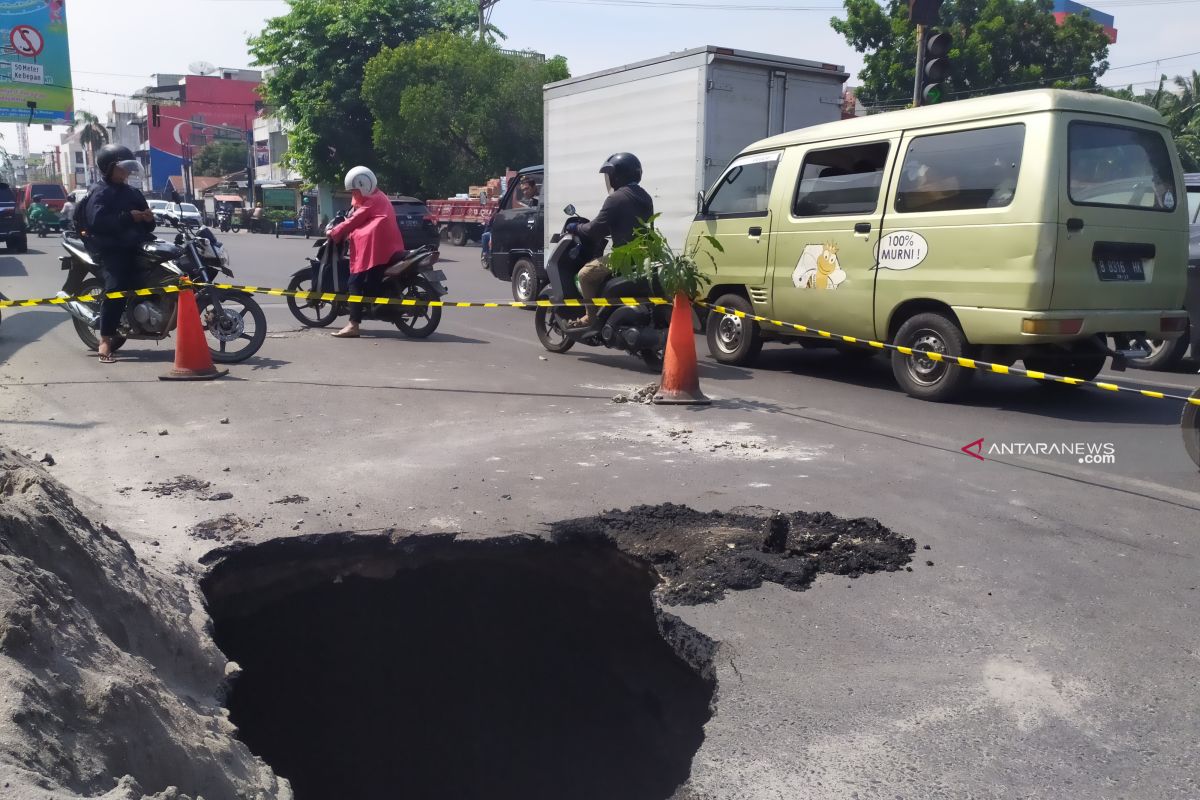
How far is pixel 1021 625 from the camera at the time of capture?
3869 mm

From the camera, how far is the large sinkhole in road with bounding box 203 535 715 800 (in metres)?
3.20

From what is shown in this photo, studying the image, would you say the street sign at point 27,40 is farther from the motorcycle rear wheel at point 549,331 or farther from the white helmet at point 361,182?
the motorcycle rear wheel at point 549,331

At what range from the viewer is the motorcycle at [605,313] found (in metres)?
9.10

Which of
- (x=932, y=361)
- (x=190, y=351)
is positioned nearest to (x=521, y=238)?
(x=190, y=351)

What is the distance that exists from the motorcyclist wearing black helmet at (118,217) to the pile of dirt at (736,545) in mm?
5942

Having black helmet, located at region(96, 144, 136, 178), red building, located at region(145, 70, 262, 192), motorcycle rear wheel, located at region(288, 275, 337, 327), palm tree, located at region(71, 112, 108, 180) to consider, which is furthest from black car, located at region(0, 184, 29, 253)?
→ palm tree, located at region(71, 112, 108, 180)

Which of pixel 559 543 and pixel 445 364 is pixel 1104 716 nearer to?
pixel 559 543

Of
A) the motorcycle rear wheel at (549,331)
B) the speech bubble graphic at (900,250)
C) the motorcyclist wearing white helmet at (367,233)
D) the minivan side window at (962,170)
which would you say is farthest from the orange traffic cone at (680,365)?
the motorcyclist wearing white helmet at (367,233)

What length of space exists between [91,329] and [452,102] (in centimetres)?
3337

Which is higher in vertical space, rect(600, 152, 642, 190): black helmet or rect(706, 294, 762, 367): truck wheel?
rect(600, 152, 642, 190): black helmet

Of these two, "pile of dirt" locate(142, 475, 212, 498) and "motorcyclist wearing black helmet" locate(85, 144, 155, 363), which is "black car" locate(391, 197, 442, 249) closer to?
"motorcyclist wearing black helmet" locate(85, 144, 155, 363)

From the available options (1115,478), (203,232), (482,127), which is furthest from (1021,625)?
(482,127)

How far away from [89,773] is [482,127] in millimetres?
41002

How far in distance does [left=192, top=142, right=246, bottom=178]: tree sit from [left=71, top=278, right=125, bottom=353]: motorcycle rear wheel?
88385 mm
